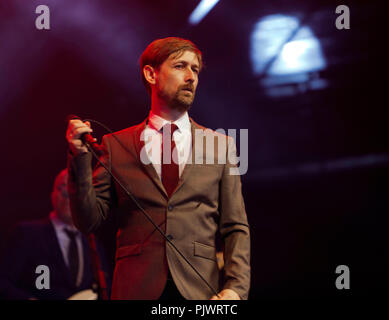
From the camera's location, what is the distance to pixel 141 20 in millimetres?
3047

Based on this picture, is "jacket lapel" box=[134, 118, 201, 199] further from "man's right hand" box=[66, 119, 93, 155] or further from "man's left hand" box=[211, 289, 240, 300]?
"man's left hand" box=[211, 289, 240, 300]

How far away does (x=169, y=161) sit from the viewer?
1.88 meters

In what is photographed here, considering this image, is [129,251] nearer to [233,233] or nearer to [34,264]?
[233,233]

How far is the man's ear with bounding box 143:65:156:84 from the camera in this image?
2.02 metres

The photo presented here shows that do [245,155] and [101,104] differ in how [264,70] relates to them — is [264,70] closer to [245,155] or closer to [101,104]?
[245,155]

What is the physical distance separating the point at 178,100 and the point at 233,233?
0.57 meters

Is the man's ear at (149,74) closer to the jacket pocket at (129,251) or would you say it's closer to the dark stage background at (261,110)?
the jacket pocket at (129,251)

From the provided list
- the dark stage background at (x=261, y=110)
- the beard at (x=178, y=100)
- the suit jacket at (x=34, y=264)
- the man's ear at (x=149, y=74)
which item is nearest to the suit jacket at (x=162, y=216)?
the beard at (x=178, y=100)

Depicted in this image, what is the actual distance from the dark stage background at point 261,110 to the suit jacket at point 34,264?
0.13m

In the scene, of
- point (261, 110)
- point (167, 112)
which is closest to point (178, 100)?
point (167, 112)

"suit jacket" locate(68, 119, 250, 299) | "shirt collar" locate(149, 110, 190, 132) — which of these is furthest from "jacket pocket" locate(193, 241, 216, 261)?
"shirt collar" locate(149, 110, 190, 132)

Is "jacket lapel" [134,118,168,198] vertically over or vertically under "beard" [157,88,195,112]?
under

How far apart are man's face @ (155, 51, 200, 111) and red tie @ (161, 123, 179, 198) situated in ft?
0.34
